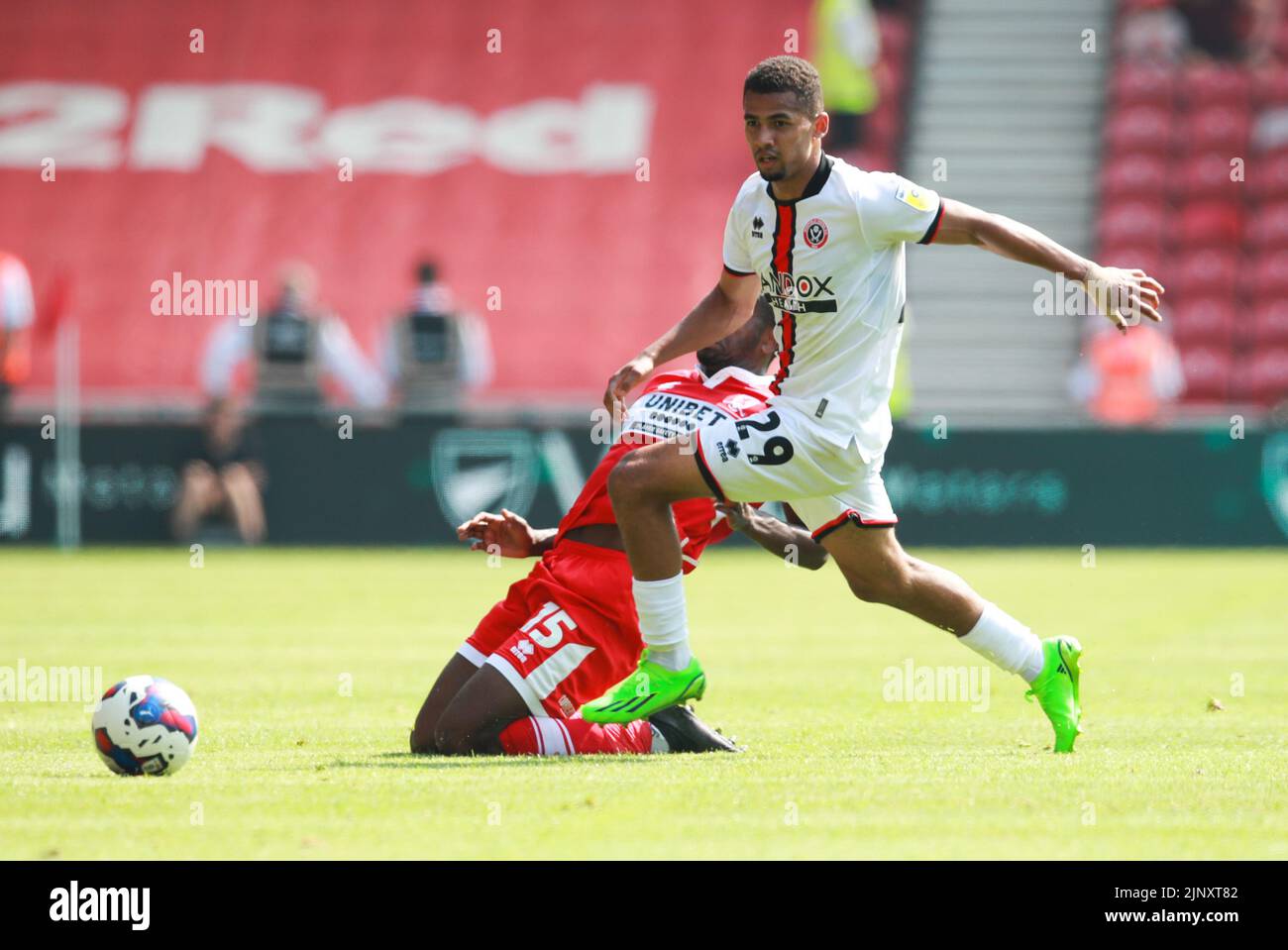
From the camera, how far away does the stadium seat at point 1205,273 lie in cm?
2573

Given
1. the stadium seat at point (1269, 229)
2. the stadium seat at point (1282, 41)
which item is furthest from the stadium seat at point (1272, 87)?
the stadium seat at point (1269, 229)

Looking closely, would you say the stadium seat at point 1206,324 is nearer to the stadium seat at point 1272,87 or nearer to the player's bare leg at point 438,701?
the stadium seat at point 1272,87

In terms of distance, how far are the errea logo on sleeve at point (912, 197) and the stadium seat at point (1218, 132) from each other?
2103cm

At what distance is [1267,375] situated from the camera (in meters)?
24.8

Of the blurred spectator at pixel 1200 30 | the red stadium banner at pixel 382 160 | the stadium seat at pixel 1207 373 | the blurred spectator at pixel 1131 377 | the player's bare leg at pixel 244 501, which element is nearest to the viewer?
the player's bare leg at pixel 244 501

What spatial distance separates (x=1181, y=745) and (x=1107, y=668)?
312cm

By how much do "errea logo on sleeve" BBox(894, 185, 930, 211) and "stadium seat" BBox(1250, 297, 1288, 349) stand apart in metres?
19.6

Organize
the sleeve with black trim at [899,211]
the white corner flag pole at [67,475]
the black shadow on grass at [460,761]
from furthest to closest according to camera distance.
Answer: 1. the white corner flag pole at [67,475]
2. the black shadow on grass at [460,761]
3. the sleeve with black trim at [899,211]

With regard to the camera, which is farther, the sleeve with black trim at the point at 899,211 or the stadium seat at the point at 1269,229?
the stadium seat at the point at 1269,229

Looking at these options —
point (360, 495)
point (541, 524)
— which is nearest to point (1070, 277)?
point (541, 524)

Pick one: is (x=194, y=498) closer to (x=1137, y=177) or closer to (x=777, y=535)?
(x=777, y=535)

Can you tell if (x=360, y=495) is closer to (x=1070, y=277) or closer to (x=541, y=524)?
(x=541, y=524)

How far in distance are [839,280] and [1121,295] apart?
3.21 ft

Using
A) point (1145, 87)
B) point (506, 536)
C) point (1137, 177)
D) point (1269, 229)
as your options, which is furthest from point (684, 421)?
point (1145, 87)
